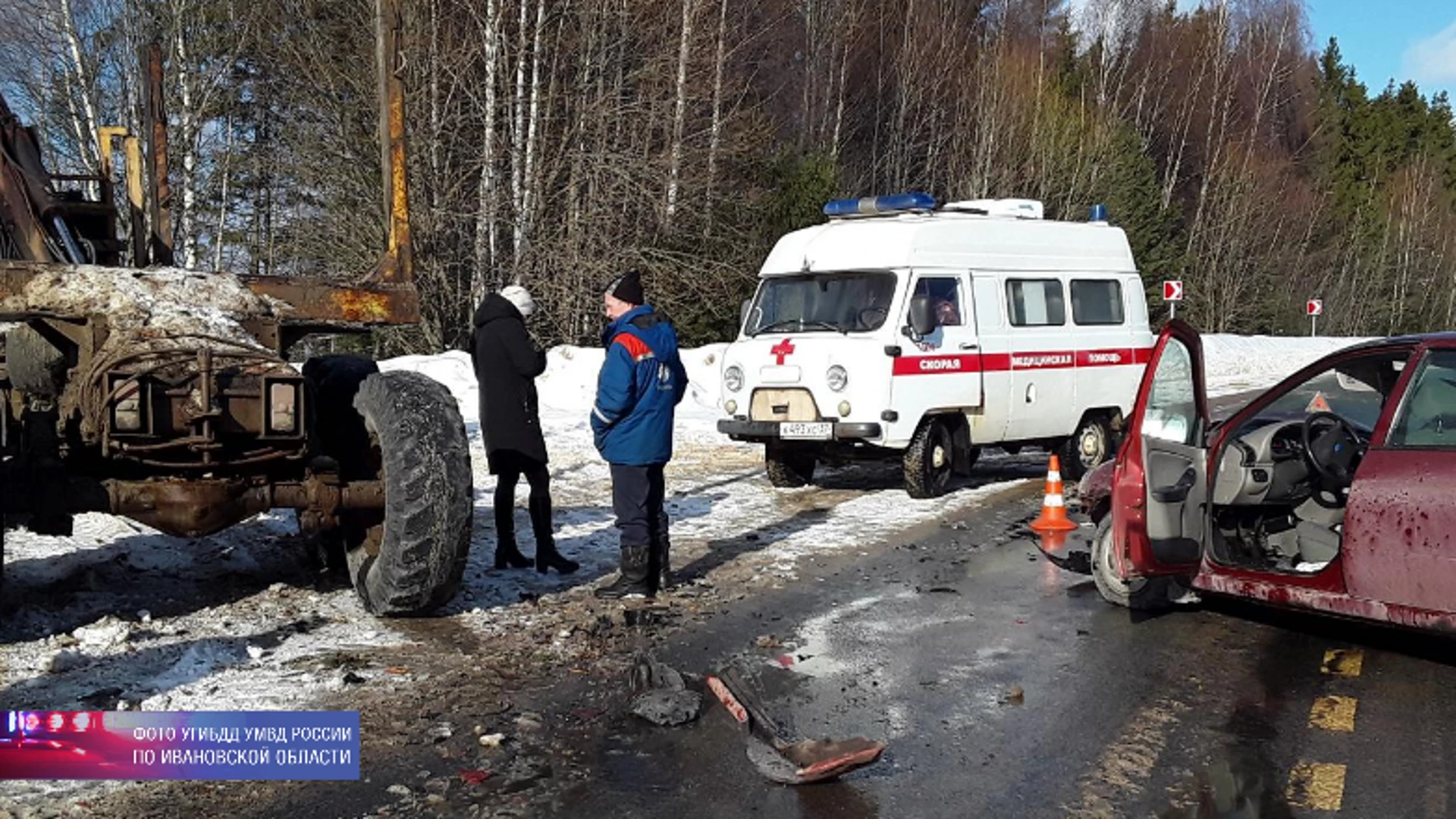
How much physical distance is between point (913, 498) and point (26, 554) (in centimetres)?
712

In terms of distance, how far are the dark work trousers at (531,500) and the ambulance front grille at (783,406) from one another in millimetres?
3816

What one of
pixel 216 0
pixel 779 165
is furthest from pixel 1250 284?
pixel 216 0

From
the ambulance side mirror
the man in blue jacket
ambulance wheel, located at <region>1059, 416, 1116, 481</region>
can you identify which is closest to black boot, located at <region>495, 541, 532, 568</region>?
the man in blue jacket

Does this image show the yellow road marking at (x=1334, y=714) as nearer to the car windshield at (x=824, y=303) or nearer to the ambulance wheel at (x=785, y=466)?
the car windshield at (x=824, y=303)

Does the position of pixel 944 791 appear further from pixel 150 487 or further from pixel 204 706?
pixel 150 487

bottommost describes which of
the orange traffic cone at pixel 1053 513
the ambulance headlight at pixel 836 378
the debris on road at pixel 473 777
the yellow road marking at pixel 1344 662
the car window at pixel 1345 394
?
the debris on road at pixel 473 777

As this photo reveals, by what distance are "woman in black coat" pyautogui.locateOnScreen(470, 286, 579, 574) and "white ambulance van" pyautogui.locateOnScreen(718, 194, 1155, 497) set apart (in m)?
3.79

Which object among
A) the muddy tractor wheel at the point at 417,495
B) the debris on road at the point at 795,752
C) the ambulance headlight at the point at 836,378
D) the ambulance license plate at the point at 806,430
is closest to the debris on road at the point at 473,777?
the debris on road at the point at 795,752

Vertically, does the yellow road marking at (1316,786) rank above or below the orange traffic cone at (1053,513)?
below

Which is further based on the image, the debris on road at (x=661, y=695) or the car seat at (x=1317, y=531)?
the car seat at (x=1317, y=531)

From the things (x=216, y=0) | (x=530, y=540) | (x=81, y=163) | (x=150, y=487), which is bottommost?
(x=530, y=540)

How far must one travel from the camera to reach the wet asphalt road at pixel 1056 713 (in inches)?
176

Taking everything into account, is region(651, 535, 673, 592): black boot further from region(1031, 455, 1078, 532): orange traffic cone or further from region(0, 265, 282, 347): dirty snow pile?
region(1031, 455, 1078, 532): orange traffic cone

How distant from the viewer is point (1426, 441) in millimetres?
5836
